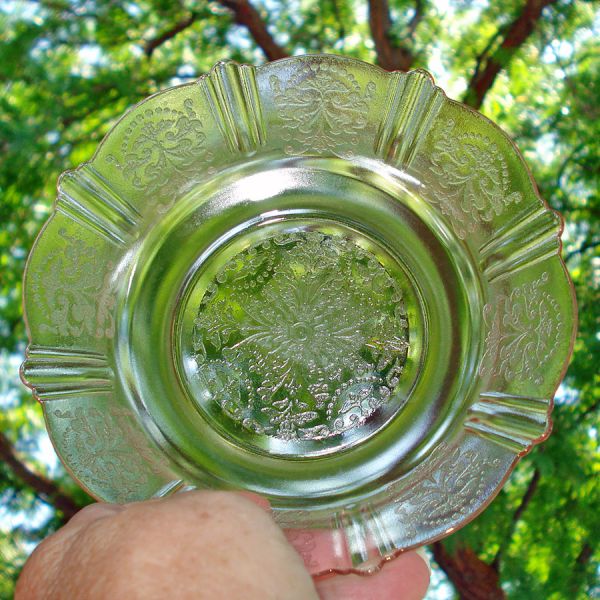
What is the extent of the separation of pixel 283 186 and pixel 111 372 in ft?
1.11

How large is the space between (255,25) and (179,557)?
3.75 feet

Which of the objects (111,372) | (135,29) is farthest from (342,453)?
(135,29)

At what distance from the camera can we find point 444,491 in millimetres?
828

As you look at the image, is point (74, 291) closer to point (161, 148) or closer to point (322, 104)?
point (161, 148)

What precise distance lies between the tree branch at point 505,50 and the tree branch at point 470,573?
893mm

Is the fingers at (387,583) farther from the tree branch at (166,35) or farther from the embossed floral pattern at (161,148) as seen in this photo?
the tree branch at (166,35)

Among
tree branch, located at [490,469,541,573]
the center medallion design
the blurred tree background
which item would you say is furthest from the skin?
tree branch, located at [490,469,541,573]

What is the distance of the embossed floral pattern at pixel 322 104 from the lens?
805 mm

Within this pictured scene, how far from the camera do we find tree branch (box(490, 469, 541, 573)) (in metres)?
1.35

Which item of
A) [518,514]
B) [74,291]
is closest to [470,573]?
[518,514]

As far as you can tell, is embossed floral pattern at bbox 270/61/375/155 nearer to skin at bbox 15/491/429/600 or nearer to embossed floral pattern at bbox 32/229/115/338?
embossed floral pattern at bbox 32/229/115/338

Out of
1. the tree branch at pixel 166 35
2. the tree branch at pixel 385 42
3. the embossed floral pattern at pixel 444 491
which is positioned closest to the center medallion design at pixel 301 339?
the embossed floral pattern at pixel 444 491

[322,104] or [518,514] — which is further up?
[322,104]

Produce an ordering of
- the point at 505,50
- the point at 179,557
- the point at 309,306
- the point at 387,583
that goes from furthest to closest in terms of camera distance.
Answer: the point at 505,50
the point at 309,306
the point at 387,583
the point at 179,557
